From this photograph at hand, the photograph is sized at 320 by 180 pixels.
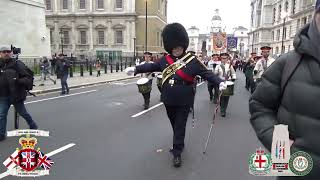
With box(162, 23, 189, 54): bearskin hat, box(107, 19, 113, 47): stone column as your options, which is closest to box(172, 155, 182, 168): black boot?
box(162, 23, 189, 54): bearskin hat

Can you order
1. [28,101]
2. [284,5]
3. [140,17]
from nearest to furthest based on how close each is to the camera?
[28,101]
[140,17]
[284,5]

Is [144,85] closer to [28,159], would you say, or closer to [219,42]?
[28,159]

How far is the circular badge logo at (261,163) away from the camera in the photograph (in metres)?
2.02

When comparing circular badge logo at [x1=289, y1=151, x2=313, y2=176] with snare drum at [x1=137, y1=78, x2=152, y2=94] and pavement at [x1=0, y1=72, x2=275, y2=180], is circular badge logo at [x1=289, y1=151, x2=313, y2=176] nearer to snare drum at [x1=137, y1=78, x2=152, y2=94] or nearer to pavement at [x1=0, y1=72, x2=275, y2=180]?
pavement at [x1=0, y1=72, x2=275, y2=180]

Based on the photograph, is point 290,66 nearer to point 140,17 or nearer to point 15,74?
point 15,74

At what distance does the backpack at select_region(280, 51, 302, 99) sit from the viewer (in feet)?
6.84

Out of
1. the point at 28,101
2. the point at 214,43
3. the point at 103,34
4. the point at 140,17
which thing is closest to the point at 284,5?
the point at 140,17

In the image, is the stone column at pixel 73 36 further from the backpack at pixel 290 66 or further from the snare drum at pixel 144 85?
the backpack at pixel 290 66

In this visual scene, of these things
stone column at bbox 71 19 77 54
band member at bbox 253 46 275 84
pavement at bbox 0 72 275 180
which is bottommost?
pavement at bbox 0 72 275 180

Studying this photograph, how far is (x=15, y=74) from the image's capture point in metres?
6.82

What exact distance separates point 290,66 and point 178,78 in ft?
11.0

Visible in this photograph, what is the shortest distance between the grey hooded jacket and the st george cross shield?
6.84ft

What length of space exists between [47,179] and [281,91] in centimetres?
378

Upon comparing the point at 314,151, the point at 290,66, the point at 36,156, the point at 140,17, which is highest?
the point at 140,17
